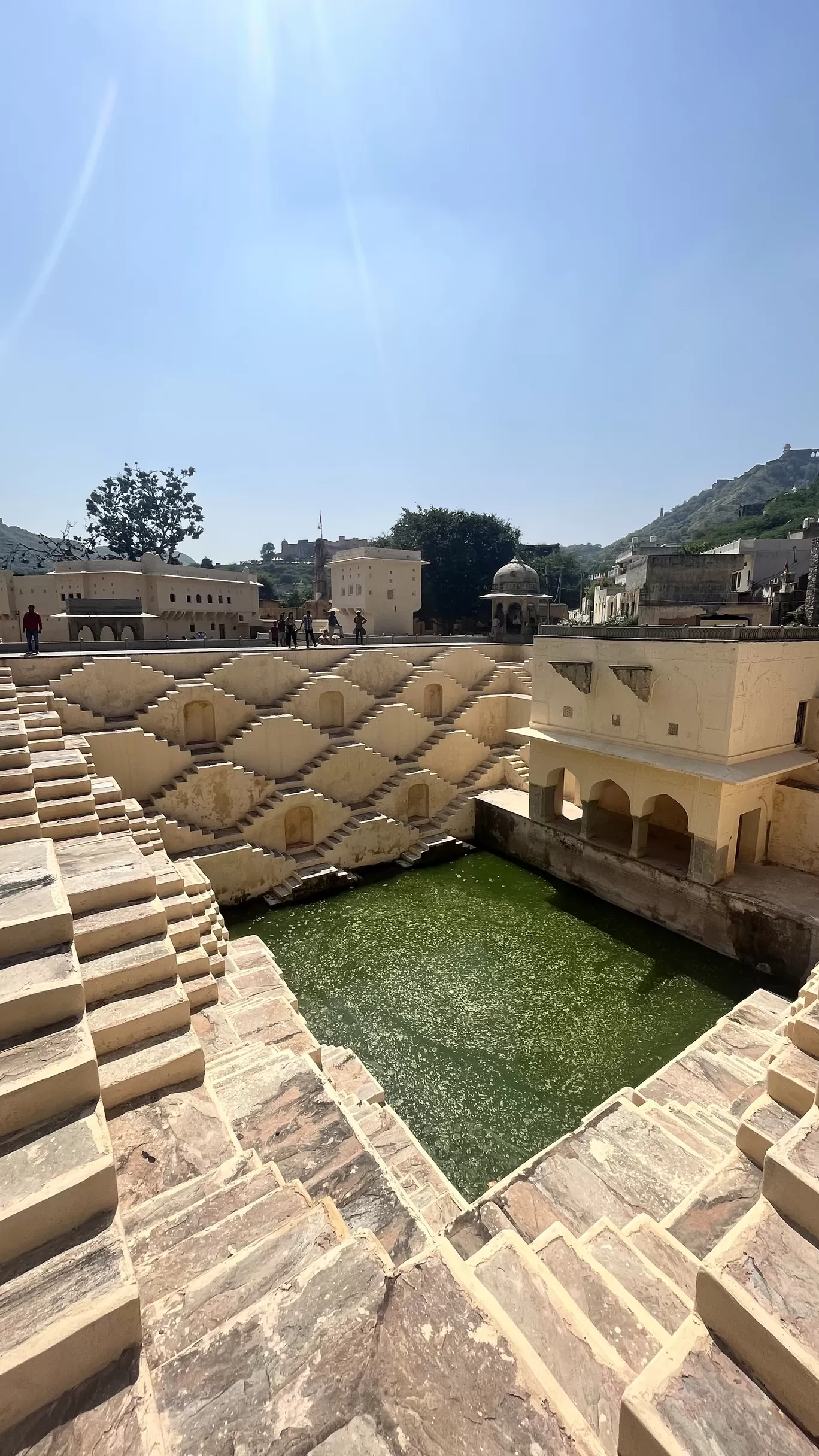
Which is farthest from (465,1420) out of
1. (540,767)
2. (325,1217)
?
(540,767)

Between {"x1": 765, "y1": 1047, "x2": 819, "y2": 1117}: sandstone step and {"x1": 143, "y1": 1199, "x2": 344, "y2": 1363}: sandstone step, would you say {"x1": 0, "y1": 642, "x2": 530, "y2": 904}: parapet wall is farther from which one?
{"x1": 765, "y1": 1047, "x2": 819, "y2": 1117}: sandstone step

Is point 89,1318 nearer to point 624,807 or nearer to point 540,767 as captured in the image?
point 540,767

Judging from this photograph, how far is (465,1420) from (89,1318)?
1440 mm

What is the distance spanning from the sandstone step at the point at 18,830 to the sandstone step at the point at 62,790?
1.45m

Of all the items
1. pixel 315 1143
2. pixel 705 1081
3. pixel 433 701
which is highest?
pixel 433 701

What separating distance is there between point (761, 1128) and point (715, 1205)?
62 cm

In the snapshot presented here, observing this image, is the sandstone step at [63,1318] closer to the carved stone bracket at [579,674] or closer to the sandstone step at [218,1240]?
the sandstone step at [218,1240]

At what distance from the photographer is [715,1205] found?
4.00m

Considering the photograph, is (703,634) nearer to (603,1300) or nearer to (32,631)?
(603,1300)

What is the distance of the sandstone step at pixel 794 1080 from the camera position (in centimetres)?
428

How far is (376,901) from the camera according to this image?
12.5 meters

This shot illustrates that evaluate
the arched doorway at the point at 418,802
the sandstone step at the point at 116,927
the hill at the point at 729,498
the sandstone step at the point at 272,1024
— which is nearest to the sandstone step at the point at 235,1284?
the sandstone step at the point at 116,927

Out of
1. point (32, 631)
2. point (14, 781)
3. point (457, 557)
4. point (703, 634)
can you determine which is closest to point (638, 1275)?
point (14, 781)

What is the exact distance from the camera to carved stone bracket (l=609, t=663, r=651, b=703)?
10844 millimetres
